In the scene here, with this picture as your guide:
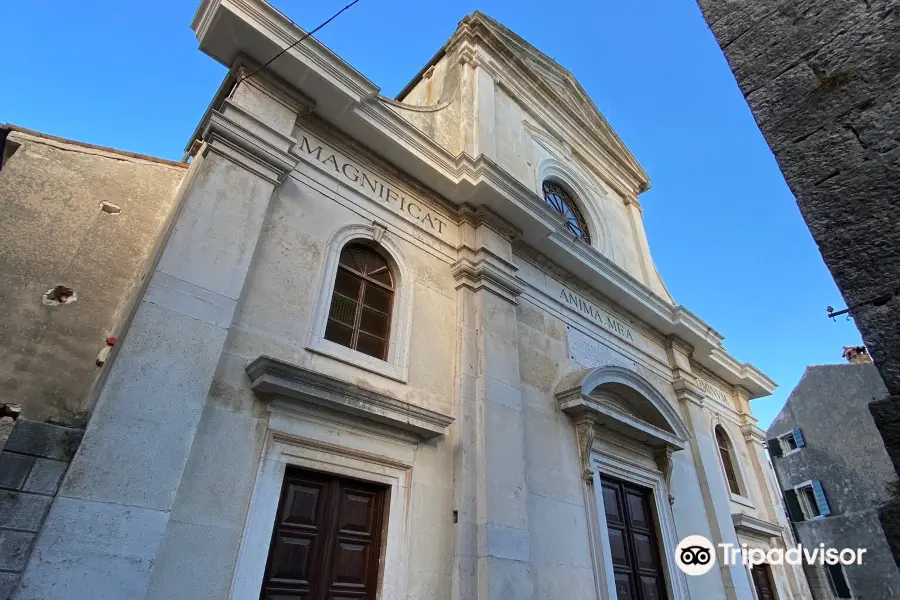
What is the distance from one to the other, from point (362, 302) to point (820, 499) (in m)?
21.6

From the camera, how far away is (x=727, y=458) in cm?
1184

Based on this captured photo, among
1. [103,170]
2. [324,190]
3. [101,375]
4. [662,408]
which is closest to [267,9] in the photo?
[324,190]

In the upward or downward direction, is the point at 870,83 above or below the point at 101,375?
above

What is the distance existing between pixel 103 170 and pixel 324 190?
274 centimetres

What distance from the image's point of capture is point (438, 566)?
5.06m

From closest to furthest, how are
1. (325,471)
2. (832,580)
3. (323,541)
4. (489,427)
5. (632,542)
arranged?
(323,541) → (325,471) → (489,427) → (632,542) → (832,580)

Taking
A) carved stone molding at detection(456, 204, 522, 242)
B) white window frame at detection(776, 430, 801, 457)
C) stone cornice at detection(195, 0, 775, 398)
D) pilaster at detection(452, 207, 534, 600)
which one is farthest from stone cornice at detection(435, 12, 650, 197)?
white window frame at detection(776, 430, 801, 457)

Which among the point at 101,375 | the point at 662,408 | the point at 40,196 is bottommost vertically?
the point at 101,375

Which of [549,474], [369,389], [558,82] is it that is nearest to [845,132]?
[369,389]

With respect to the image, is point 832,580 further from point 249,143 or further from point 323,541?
point 249,143

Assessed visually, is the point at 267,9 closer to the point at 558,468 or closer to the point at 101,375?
the point at 101,375

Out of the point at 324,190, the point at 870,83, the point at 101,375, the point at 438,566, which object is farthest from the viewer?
the point at 324,190

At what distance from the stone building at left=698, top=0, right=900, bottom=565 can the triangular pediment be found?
8.45 metres

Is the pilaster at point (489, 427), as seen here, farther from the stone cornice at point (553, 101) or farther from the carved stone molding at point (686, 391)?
the carved stone molding at point (686, 391)
